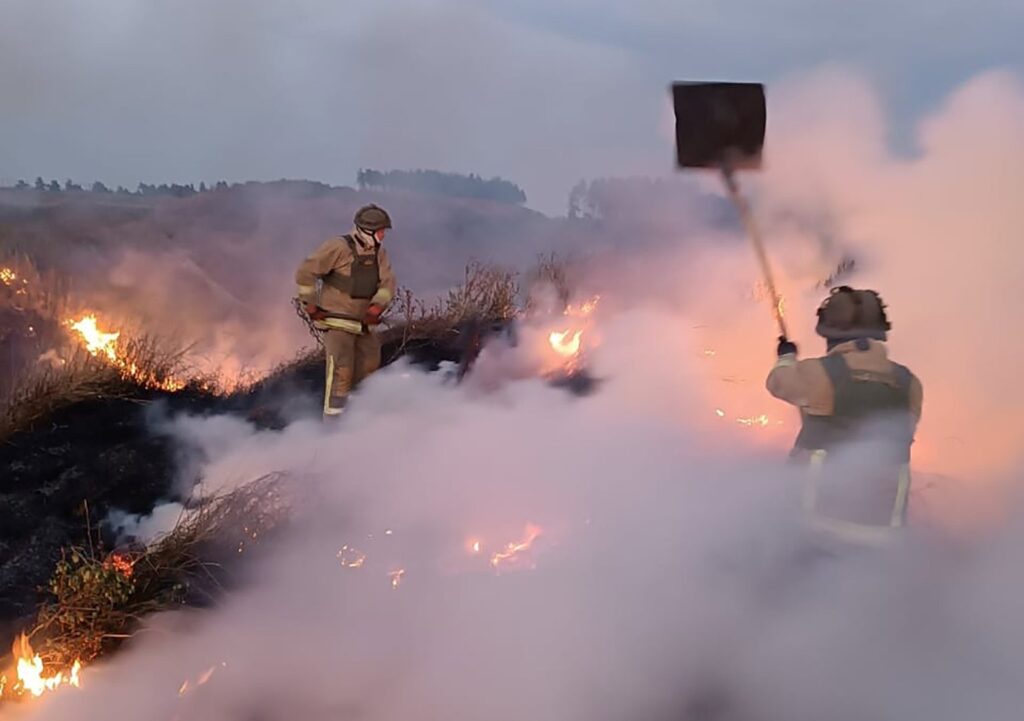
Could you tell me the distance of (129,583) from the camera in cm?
351

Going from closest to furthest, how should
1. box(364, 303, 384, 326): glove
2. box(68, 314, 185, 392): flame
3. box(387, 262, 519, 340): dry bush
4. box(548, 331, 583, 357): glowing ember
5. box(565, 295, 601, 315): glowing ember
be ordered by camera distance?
1. box(364, 303, 384, 326): glove
2. box(68, 314, 185, 392): flame
3. box(548, 331, 583, 357): glowing ember
4. box(565, 295, 601, 315): glowing ember
5. box(387, 262, 519, 340): dry bush

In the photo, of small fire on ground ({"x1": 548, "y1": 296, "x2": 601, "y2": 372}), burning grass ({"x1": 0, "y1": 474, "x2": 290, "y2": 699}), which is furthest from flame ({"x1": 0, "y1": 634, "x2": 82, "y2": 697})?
small fire on ground ({"x1": 548, "y1": 296, "x2": 601, "y2": 372})

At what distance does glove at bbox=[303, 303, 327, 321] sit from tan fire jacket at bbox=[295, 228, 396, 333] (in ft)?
0.09

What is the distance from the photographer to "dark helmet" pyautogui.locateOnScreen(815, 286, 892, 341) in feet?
10.0

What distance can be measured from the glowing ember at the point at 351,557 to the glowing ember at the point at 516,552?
59cm

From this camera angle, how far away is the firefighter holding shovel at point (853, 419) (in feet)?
10.1

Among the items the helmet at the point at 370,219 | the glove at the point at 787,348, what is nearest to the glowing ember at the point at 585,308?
the helmet at the point at 370,219

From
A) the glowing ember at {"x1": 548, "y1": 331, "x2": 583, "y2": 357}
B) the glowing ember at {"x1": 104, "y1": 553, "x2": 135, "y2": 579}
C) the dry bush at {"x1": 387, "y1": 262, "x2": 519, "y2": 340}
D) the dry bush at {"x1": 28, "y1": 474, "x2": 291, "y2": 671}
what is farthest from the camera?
the dry bush at {"x1": 387, "y1": 262, "x2": 519, "y2": 340}

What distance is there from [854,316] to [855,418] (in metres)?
0.37

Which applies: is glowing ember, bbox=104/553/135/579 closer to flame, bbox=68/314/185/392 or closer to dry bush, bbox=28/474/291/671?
dry bush, bbox=28/474/291/671

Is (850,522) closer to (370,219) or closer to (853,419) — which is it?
(853,419)

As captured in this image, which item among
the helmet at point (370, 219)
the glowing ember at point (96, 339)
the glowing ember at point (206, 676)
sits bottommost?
the glowing ember at point (206, 676)

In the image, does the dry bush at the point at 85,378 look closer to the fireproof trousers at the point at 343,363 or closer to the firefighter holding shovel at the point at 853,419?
the fireproof trousers at the point at 343,363

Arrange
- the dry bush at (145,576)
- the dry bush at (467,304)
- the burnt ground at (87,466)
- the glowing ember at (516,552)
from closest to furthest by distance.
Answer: the dry bush at (145,576) < the glowing ember at (516,552) < the burnt ground at (87,466) < the dry bush at (467,304)
